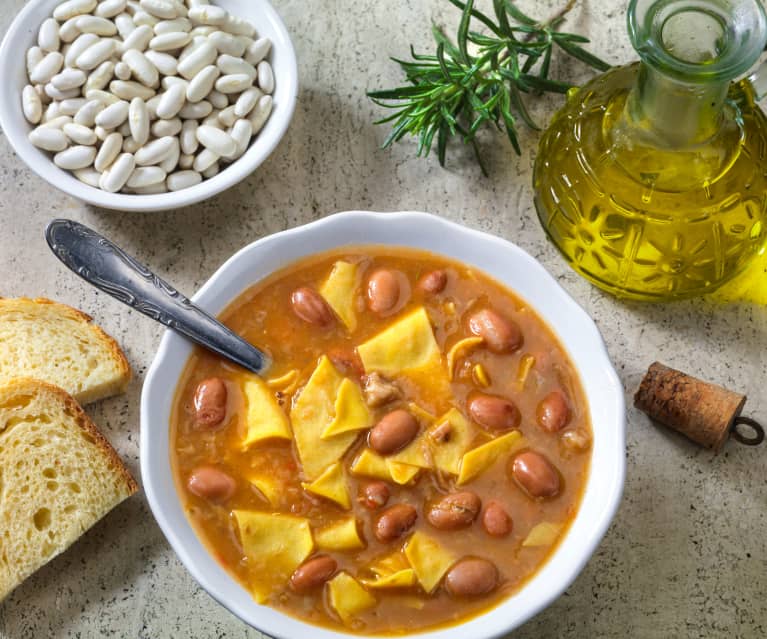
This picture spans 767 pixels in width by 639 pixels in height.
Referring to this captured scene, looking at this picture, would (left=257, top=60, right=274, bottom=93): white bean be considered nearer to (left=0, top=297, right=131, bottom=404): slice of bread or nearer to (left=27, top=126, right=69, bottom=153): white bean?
(left=27, top=126, right=69, bottom=153): white bean

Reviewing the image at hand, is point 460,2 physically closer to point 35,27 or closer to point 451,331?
point 451,331

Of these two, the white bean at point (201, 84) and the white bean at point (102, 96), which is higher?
the white bean at point (201, 84)

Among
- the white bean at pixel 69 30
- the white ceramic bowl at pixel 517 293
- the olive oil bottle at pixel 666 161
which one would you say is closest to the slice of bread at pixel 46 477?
the white ceramic bowl at pixel 517 293

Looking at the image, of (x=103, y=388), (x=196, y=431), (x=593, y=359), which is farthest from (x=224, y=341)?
(x=593, y=359)

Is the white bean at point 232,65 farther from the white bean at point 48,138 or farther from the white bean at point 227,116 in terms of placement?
the white bean at point 48,138

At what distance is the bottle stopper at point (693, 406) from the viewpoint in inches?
116

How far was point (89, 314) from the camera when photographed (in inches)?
127

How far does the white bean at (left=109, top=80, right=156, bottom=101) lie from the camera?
3.15 m

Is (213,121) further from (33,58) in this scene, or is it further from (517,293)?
(517,293)

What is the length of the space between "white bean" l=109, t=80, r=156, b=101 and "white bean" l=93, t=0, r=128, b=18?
194 millimetres

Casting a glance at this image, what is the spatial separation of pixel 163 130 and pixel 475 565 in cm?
148

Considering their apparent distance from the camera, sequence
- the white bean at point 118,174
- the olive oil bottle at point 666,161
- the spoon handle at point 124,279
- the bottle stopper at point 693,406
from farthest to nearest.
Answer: the white bean at point 118,174 < the bottle stopper at point 693,406 < the spoon handle at point 124,279 < the olive oil bottle at point 666,161

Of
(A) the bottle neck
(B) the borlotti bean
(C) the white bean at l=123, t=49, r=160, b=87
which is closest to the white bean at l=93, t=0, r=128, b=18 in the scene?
(B) the borlotti bean

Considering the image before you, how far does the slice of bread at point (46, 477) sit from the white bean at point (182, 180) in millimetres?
644
